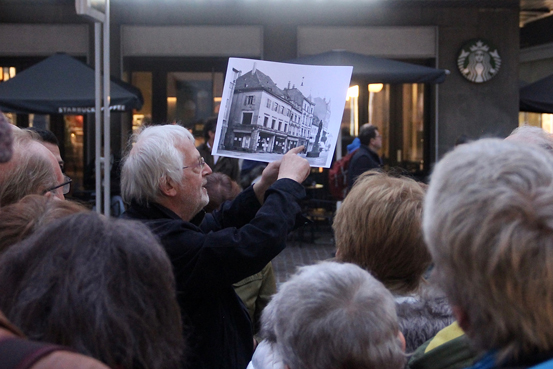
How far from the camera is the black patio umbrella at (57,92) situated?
22.9ft

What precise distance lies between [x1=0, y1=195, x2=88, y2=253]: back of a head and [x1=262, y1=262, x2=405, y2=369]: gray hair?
2.16ft

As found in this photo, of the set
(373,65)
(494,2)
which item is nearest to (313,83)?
(373,65)

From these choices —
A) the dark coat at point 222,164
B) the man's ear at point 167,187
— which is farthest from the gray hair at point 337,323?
the dark coat at point 222,164

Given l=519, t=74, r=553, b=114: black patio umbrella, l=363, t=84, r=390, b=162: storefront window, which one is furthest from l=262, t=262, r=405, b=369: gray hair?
l=363, t=84, r=390, b=162: storefront window

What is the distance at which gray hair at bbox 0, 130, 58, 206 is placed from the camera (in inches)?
87.0

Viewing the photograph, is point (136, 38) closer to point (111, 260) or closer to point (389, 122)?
point (389, 122)

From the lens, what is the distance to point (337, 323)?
1430mm

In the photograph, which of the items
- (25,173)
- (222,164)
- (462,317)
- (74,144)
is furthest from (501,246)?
(74,144)

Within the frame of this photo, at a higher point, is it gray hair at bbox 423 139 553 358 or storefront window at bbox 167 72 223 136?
storefront window at bbox 167 72 223 136

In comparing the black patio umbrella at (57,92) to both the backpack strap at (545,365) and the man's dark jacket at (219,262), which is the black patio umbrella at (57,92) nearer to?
the man's dark jacket at (219,262)

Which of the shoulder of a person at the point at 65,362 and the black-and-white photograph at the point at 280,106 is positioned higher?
the black-and-white photograph at the point at 280,106

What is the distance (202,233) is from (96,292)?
1005 mm

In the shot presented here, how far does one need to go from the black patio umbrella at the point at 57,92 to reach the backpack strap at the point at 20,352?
642 cm

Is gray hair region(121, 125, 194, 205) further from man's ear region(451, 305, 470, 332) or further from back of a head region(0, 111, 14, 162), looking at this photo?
man's ear region(451, 305, 470, 332)
